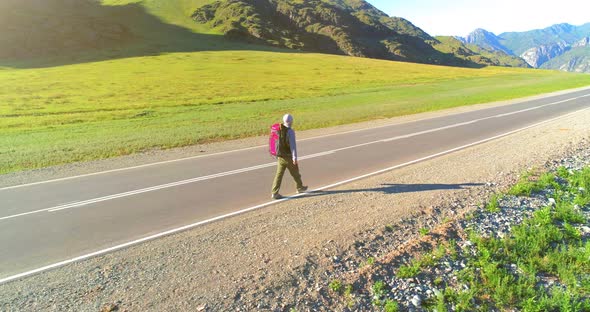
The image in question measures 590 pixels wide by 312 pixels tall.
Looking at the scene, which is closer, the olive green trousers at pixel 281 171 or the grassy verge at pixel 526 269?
Result: the grassy verge at pixel 526 269

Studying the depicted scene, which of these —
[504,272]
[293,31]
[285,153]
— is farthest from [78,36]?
[504,272]

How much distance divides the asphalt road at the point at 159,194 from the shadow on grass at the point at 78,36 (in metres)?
84.8

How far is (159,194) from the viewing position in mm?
9969

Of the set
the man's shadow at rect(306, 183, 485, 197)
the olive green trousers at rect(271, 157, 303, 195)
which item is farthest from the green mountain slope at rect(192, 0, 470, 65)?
the man's shadow at rect(306, 183, 485, 197)

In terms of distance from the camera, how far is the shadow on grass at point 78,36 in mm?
93625

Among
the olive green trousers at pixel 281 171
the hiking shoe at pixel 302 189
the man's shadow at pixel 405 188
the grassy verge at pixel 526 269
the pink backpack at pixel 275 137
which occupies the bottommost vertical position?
the grassy verge at pixel 526 269

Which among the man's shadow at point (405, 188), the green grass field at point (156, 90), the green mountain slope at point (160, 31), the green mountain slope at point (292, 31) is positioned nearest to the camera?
the man's shadow at point (405, 188)

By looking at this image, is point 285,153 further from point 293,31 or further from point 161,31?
point 293,31

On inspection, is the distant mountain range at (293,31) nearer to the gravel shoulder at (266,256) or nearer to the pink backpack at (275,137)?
the pink backpack at (275,137)

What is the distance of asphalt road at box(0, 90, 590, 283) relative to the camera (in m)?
7.19

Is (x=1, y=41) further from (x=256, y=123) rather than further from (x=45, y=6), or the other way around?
(x=256, y=123)

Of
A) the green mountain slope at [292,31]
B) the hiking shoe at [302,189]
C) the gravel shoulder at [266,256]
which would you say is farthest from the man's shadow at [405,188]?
the green mountain slope at [292,31]

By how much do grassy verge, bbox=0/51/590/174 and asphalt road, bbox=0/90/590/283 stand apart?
5000mm

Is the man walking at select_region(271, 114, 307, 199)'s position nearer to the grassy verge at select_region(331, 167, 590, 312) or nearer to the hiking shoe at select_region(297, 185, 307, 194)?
the hiking shoe at select_region(297, 185, 307, 194)
